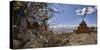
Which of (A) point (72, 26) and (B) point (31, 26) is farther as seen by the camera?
(A) point (72, 26)

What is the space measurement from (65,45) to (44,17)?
0.37 meters

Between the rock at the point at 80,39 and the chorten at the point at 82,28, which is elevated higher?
the chorten at the point at 82,28

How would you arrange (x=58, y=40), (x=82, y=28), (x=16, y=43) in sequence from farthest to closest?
1. (x=82, y=28)
2. (x=58, y=40)
3. (x=16, y=43)

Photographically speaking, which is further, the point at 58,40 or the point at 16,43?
the point at 58,40

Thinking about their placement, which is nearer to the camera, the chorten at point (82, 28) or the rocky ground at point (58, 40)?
the rocky ground at point (58, 40)

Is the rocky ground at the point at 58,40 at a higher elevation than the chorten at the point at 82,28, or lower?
lower

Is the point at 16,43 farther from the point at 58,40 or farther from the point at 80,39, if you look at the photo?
the point at 80,39

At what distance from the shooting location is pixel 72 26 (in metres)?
1.98

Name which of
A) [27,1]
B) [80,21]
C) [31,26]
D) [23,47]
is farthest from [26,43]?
[80,21]

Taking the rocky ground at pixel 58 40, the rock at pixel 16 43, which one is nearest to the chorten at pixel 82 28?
the rocky ground at pixel 58 40

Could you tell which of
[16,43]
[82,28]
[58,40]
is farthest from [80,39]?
[16,43]

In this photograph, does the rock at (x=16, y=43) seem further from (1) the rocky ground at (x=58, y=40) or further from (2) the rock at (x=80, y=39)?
(2) the rock at (x=80, y=39)
